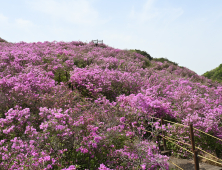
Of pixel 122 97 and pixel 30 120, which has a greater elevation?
pixel 122 97

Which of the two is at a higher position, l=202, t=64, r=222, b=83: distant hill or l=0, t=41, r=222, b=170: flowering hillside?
l=202, t=64, r=222, b=83: distant hill

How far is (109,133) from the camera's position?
4.86m

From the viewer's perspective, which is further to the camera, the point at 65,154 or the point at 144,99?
the point at 144,99

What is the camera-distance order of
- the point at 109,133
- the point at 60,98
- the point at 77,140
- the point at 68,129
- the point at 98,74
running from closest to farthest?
the point at 68,129 < the point at 77,140 < the point at 109,133 < the point at 60,98 < the point at 98,74

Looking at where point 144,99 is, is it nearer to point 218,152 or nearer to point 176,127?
point 176,127

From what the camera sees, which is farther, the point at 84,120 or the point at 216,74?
the point at 216,74

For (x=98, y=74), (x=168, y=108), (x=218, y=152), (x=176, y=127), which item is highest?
(x=98, y=74)

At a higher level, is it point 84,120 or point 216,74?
point 216,74

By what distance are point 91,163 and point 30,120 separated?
7.75ft

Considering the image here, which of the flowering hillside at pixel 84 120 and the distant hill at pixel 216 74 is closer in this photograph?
the flowering hillside at pixel 84 120

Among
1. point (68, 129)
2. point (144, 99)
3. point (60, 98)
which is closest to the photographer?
point (68, 129)

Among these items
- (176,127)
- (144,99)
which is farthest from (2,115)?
(176,127)

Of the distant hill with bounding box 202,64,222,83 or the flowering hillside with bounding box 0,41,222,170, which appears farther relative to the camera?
the distant hill with bounding box 202,64,222,83

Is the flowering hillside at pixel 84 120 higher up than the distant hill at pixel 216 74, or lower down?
lower down
